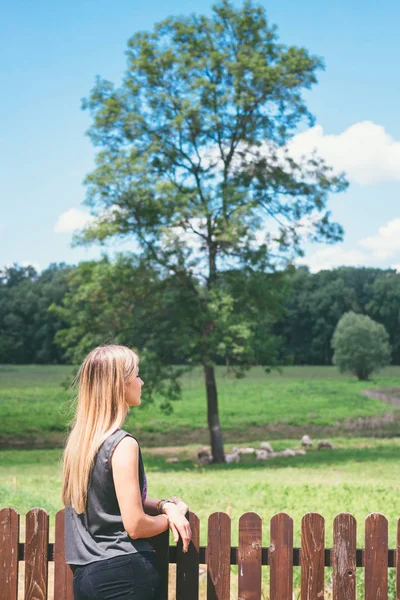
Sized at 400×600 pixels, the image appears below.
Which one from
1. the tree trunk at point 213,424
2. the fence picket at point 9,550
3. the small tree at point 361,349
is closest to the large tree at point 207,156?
the tree trunk at point 213,424

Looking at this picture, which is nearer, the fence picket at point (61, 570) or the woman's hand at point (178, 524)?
the woman's hand at point (178, 524)

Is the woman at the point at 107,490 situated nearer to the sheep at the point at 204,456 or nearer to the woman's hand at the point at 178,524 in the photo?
the woman's hand at the point at 178,524

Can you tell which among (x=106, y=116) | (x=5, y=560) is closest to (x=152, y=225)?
(x=106, y=116)

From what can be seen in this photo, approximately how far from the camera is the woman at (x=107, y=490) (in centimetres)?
361

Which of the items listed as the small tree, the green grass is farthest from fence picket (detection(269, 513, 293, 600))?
the small tree

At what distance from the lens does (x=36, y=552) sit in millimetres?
4328

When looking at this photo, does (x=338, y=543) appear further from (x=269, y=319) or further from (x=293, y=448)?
(x=293, y=448)

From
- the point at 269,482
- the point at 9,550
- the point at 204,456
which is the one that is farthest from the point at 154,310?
the point at 9,550

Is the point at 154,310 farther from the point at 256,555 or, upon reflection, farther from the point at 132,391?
the point at 132,391

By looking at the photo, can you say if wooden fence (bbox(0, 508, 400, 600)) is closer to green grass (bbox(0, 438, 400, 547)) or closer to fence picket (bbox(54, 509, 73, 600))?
fence picket (bbox(54, 509, 73, 600))

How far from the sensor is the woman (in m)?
3.61

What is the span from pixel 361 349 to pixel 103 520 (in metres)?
71.8

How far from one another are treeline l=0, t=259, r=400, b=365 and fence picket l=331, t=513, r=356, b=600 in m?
2.45

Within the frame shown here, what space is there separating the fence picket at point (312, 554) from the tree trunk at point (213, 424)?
24.1 m
